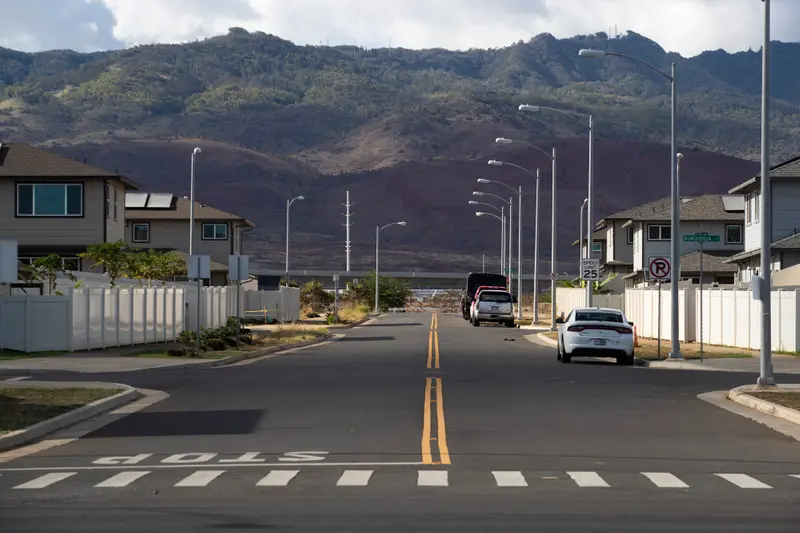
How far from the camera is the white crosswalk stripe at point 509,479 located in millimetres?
13750

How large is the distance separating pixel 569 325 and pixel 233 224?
185ft

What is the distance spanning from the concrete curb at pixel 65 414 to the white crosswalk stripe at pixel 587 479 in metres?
7.45

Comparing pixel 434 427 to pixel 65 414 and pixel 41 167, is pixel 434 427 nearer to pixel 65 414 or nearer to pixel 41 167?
pixel 65 414

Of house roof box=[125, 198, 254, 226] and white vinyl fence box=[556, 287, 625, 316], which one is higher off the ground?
house roof box=[125, 198, 254, 226]

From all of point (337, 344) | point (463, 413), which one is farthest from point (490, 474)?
point (337, 344)

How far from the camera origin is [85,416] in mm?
21484

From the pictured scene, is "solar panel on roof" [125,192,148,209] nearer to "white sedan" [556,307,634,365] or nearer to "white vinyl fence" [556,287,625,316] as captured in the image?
"white vinyl fence" [556,287,625,316]

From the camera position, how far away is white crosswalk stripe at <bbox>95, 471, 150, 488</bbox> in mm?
13844

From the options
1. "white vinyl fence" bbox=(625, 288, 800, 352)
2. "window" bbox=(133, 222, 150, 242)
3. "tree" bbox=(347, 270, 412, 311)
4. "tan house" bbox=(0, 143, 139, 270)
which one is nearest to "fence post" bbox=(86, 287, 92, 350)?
"tan house" bbox=(0, 143, 139, 270)

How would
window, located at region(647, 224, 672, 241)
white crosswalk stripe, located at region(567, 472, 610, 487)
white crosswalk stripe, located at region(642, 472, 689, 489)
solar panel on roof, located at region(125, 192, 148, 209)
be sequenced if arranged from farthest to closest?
solar panel on roof, located at region(125, 192, 148, 209) < window, located at region(647, 224, 672, 241) < white crosswalk stripe, located at region(567, 472, 610, 487) < white crosswalk stripe, located at region(642, 472, 689, 489)

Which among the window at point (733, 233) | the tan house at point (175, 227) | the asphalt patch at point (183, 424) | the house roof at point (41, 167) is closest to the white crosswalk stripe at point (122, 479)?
the asphalt patch at point (183, 424)

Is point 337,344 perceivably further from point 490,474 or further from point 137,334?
point 490,474

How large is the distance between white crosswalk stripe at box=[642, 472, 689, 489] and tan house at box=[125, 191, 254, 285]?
73099 mm

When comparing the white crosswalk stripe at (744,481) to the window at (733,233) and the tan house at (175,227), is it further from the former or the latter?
the window at (733,233)
